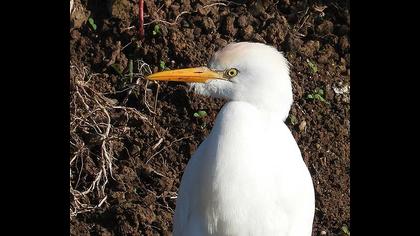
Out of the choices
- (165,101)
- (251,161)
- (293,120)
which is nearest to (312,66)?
(293,120)

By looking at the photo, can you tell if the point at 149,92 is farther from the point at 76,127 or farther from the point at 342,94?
the point at 342,94

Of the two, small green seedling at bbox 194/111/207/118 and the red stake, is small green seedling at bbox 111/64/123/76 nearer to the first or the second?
the red stake

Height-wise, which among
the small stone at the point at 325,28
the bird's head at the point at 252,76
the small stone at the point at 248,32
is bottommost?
the bird's head at the point at 252,76

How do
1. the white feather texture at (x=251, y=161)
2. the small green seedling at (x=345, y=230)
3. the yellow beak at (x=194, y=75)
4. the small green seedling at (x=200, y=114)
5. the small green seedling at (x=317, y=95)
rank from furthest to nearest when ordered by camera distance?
the small green seedling at (x=317, y=95) < the small green seedling at (x=200, y=114) < the small green seedling at (x=345, y=230) < the yellow beak at (x=194, y=75) < the white feather texture at (x=251, y=161)

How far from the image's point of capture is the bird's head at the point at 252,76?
2.67 metres

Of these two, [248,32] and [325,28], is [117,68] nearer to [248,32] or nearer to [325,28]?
[248,32]

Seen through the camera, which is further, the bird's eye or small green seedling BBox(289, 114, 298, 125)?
small green seedling BBox(289, 114, 298, 125)

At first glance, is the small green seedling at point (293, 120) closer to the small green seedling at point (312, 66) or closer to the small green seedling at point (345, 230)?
the small green seedling at point (312, 66)

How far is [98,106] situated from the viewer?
12.1 feet

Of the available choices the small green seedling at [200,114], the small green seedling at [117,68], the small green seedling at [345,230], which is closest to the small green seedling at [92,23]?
the small green seedling at [117,68]

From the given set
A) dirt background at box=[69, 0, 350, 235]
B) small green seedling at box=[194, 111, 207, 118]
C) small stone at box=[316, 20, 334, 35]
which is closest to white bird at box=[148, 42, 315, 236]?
dirt background at box=[69, 0, 350, 235]

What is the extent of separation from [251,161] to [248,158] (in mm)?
13

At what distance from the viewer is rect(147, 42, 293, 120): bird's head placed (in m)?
2.67

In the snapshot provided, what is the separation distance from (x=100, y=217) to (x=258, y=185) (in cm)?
104
